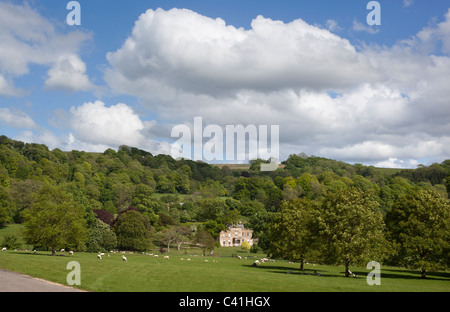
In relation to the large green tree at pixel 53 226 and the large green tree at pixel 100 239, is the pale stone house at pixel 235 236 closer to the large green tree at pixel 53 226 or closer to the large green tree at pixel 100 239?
the large green tree at pixel 100 239

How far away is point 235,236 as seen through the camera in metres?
143

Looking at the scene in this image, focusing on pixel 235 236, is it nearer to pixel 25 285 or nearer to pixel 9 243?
pixel 9 243

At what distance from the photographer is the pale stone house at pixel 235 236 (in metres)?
140

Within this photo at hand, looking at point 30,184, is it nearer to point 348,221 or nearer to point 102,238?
point 102,238

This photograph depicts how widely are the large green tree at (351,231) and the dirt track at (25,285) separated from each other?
30.4 meters

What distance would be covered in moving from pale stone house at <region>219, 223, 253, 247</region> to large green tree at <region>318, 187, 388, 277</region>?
93515 mm

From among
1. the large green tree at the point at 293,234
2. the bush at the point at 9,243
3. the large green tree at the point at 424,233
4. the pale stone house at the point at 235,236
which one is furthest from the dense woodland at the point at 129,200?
the bush at the point at 9,243

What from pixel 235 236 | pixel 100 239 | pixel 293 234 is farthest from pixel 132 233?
pixel 235 236

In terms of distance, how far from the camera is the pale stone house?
140125mm

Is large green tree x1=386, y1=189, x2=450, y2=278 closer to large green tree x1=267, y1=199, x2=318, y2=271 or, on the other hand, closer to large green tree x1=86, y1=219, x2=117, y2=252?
large green tree x1=267, y1=199, x2=318, y2=271

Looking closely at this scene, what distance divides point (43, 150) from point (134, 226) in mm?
108889

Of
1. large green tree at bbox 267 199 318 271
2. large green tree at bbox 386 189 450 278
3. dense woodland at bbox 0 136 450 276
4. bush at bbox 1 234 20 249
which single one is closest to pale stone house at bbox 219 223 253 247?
dense woodland at bbox 0 136 450 276
